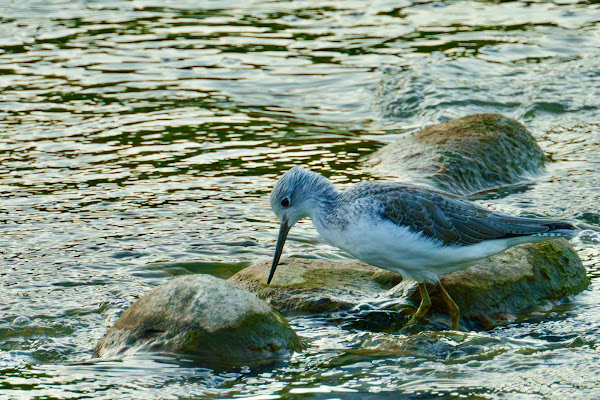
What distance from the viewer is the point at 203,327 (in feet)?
20.2

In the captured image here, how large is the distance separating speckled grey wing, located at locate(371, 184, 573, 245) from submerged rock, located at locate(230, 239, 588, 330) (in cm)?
61

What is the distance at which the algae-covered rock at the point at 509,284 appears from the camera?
734 centimetres

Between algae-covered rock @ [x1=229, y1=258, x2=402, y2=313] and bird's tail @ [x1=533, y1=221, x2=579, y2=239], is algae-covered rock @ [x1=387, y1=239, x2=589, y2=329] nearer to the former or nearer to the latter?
algae-covered rock @ [x1=229, y1=258, x2=402, y2=313]

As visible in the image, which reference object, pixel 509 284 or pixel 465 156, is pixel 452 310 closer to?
pixel 509 284

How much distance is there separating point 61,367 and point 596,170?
7096mm

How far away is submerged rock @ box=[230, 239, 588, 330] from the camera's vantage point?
24.0ft

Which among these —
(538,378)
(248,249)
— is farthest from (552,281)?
(248,249)

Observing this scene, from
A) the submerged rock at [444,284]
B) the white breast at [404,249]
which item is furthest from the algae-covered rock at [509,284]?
the white breast at [404,249]

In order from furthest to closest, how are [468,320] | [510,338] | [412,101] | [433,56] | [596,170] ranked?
[433,56]
[412,101]
[596,170]
[468,320]
[510,338]

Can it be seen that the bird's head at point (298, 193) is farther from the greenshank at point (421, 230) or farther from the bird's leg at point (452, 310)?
the bird's leg at point (452, 310)

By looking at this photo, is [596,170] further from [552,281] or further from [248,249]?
[248,249]

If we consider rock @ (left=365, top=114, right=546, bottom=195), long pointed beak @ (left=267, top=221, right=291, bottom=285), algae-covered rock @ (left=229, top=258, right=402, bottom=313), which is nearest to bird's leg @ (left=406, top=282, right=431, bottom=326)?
algae-covered rock @ (left=229, top=258, right=402, bottom=313)

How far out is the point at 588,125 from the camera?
485 inches

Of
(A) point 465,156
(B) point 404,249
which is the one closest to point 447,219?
(B) point 404,249
